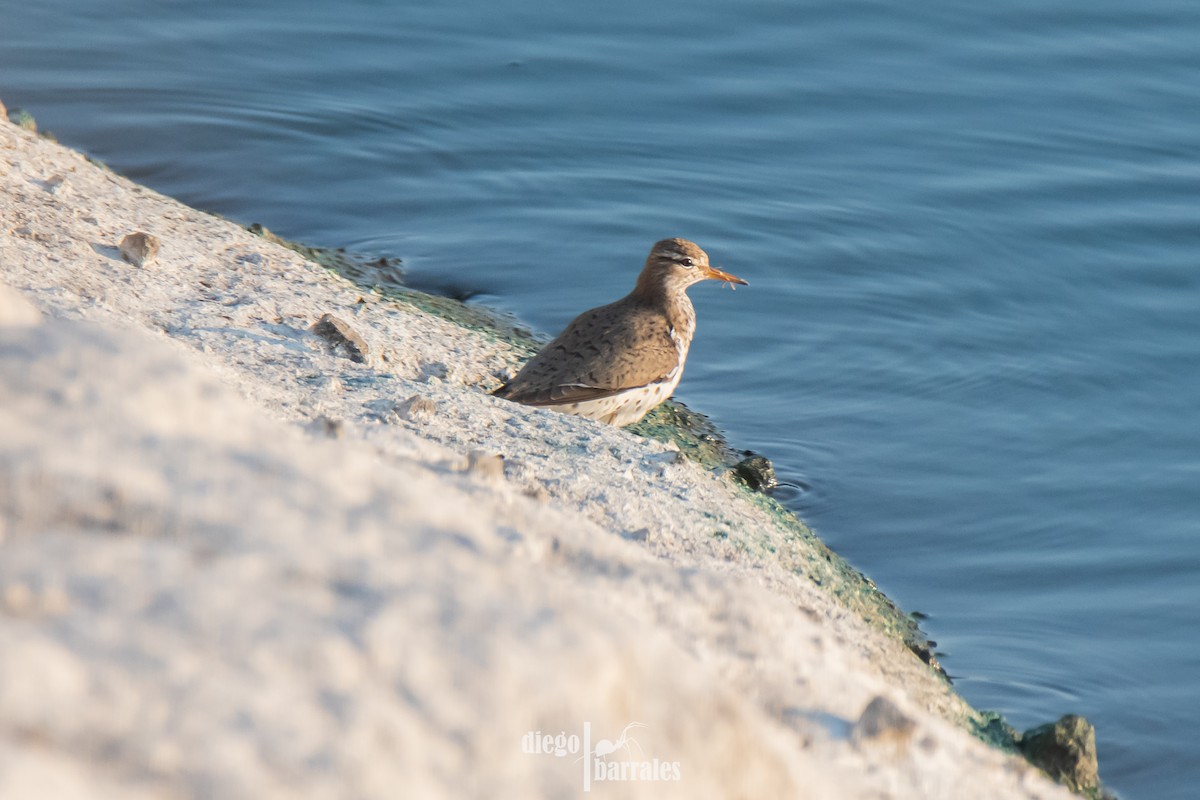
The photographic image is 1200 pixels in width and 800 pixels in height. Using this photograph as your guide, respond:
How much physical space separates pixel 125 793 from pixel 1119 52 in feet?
39.9

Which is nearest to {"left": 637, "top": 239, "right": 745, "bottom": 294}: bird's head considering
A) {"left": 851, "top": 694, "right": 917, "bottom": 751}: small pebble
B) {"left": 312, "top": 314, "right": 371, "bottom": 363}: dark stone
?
{"left": 312, "top": 314, "right": 371, "bottom": 363}: dark stone

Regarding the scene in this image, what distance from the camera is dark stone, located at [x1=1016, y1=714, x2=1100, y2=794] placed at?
4535 millimetres

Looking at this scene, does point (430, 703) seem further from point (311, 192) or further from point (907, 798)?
point (311, 192)

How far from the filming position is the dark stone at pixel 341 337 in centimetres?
631

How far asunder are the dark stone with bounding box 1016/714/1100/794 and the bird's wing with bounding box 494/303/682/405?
3321 mm

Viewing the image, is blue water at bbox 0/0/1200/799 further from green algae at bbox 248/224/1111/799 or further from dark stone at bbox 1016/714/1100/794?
dark stone at bbox 1016/714/1100/794

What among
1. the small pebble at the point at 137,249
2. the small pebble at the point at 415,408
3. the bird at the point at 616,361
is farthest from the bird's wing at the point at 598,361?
the small pebble at the point at 137,249

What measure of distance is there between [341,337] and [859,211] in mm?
5530

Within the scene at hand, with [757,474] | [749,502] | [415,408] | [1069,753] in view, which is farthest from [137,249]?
[1069,753]

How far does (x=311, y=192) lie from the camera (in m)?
11.2

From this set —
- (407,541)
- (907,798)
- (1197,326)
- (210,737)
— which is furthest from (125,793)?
(1197,326)

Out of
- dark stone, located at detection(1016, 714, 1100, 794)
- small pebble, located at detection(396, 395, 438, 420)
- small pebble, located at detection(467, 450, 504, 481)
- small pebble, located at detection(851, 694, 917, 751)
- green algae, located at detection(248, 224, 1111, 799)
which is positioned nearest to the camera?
small pebble, located at detection(851, 694, 917, 751)

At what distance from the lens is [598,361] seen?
24.5 ft

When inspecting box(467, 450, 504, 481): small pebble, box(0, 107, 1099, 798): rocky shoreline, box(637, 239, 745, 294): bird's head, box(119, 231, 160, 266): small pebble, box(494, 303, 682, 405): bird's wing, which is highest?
box(637, 239, 745, 294): bird's head
